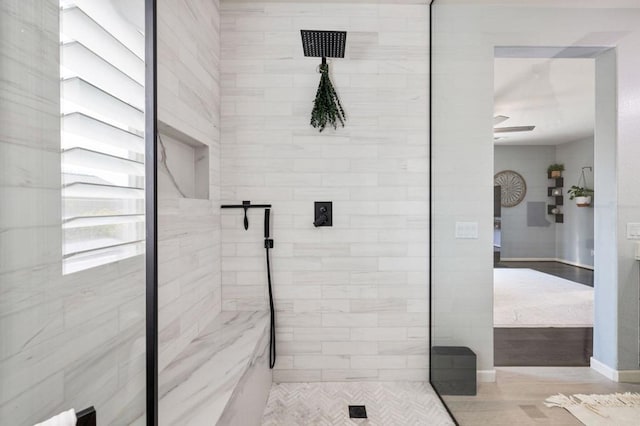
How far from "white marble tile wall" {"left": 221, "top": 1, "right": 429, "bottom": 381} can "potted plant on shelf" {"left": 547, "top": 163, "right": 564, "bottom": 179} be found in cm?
119

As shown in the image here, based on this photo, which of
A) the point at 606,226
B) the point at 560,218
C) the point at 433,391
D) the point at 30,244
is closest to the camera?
the point at 30,244

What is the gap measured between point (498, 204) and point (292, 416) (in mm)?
1574

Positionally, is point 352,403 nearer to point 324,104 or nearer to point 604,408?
point 604,408

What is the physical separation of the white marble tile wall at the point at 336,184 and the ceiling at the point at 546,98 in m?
0.89

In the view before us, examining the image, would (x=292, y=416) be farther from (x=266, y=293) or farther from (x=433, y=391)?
(x=433, y=391)

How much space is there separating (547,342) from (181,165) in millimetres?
1847

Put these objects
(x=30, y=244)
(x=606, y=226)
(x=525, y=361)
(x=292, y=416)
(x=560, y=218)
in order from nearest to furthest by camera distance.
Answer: (x=30, y=244) → (x=606, y=226) → (x=560, y=218) → (x=525, y=361) → (x=292, y=416)

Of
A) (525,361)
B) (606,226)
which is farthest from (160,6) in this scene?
(525,361)

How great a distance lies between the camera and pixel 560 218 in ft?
3.36

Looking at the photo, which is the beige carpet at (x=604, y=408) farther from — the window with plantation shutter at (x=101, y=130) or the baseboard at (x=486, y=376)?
the window with plantation shutter at (x=101, y=130)

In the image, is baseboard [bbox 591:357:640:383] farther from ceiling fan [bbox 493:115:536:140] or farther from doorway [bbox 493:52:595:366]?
ceiling fan [bbox 493:115:536:140]

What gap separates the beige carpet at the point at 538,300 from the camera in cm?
99

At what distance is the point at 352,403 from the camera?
199cm

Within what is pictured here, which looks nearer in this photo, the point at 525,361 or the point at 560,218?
the point at 560,218
